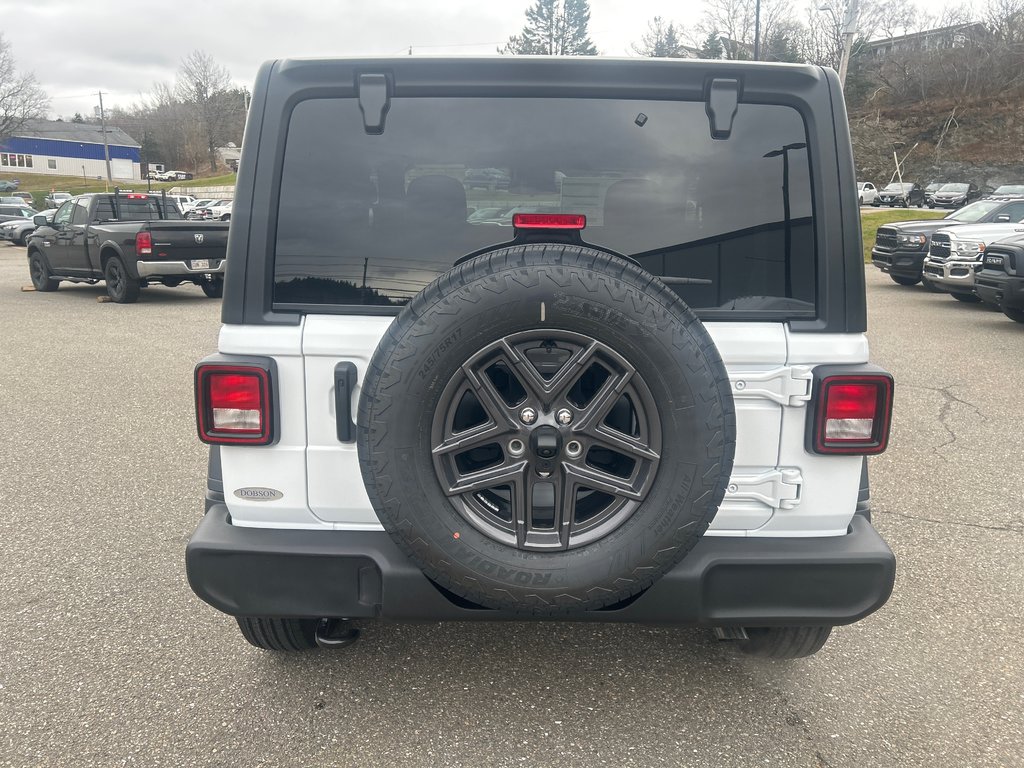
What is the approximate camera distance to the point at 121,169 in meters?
100

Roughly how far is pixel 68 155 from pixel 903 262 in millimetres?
111115

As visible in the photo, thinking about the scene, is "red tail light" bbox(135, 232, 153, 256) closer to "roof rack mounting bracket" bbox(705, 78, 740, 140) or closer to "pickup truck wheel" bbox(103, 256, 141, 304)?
"pickup truck wheel" bbox(103, 256, 141, 304)

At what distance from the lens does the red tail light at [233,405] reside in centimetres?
224

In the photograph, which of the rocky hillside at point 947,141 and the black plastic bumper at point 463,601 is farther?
the rocky hillside at point 947,141

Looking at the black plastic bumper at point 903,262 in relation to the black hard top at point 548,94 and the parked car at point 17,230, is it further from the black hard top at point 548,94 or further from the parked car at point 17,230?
the parked car at point 17,230

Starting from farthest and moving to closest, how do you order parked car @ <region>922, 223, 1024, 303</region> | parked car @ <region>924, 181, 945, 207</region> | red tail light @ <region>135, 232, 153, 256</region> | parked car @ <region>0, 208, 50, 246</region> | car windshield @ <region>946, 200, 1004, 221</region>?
parked car @ <region>924, 181, 945, 207</region>, parked car @ <region>0, 208, 50, 246</region>, car windshield @ <region>946, 200, 1004, 221</region>, red tail light @ <region>135, 232, 153, 256</region>, parked car @ <region>922, 223, 1024, 303</region>

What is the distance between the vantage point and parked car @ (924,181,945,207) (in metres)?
45.4

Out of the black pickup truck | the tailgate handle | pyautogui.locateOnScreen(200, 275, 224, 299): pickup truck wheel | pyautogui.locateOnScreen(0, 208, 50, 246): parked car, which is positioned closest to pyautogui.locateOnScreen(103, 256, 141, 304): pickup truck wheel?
the black pickup truck

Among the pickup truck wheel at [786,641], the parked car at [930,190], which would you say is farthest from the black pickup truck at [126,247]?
the parked car at [930,190]

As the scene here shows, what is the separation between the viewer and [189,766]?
228cm

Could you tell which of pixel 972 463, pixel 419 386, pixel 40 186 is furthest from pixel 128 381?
pixel 40 186

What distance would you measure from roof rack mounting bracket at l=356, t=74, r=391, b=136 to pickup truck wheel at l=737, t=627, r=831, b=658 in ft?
6.98

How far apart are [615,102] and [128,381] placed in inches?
A: 263

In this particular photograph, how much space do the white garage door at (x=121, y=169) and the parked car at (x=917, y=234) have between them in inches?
4122
